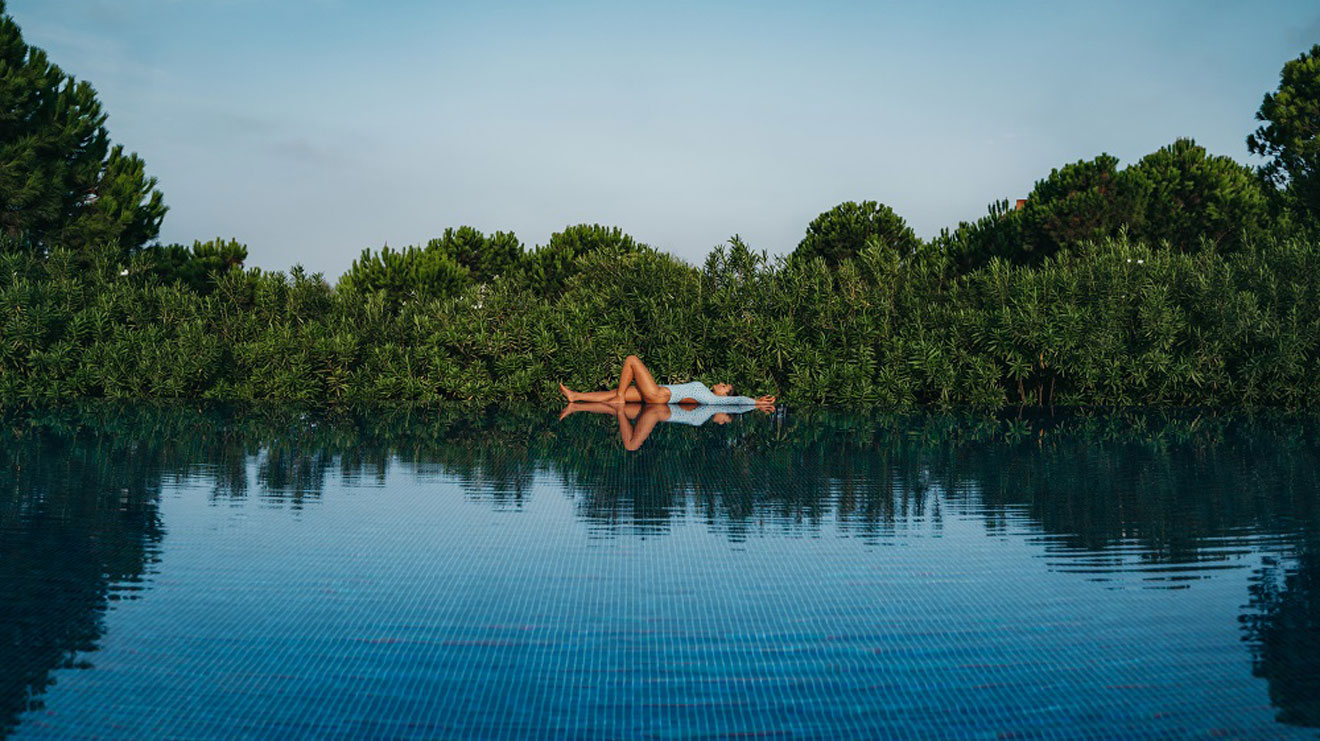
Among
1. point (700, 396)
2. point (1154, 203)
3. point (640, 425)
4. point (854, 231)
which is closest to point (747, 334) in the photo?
point (700, 396)

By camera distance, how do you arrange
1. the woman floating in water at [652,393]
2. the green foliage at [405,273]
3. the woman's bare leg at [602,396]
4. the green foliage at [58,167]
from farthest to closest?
the green foliage at [405,273] → the green foliage at [58,167] → the woman's bare leg at [602,396] → the woman floating in water at [652,393]

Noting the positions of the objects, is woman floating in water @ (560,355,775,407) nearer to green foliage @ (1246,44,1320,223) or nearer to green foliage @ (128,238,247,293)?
green foliage @ (128,238,247,293)

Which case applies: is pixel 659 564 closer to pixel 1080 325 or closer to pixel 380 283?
pixel 1080 325

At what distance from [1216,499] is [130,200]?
26.1 m

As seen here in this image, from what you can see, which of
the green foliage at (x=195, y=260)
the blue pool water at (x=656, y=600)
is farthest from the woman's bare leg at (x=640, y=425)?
the green foliage at (x=195, y=260)

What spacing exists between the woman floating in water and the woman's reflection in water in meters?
0.10

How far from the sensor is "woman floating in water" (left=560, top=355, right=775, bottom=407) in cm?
1652

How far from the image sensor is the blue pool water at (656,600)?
3.01 m

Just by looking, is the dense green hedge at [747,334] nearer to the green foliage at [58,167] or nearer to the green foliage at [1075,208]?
the green foliage at [58,167]

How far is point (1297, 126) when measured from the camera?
27172mm

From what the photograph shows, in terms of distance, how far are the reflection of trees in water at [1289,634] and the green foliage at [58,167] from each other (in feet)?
79.3

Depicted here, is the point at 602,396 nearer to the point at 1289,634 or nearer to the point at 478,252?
the point at 1289,634

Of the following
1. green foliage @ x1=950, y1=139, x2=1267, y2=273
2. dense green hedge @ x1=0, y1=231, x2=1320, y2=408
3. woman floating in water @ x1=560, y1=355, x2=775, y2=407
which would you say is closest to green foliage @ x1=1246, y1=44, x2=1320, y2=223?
green foliage @ x1=950, y1=139, x2=1267, y2=273

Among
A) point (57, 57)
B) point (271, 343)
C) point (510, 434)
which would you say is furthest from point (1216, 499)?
point (57, 57)
